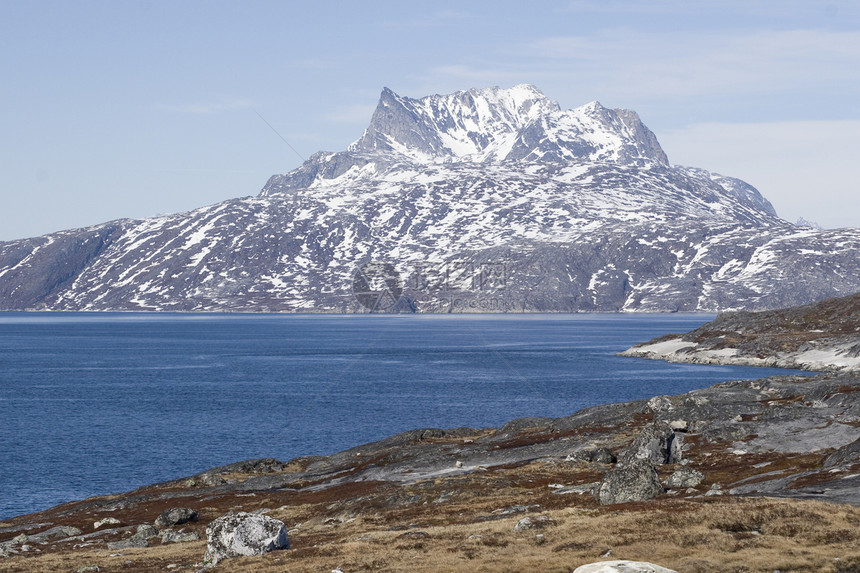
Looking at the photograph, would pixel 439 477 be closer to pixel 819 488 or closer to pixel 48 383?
pixel 819 488

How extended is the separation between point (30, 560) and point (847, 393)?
78.2 meters

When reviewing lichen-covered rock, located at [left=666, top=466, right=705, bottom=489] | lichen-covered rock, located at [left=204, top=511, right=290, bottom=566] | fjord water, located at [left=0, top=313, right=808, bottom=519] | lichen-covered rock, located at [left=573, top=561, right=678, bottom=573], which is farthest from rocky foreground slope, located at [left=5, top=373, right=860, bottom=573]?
fjord water, located at [left=0, top=313, right=808, bottom=519]

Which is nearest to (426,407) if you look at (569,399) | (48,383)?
(569,399)

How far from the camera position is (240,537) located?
4466cm

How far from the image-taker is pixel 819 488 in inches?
1993

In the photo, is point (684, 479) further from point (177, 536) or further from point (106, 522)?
point (106, 522)

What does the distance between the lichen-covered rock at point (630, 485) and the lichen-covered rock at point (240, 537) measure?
68.8ft

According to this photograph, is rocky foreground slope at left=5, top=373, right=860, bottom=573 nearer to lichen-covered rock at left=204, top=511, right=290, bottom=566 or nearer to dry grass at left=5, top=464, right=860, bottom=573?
dry grass at left=5, top=464, right=860, bottom=573

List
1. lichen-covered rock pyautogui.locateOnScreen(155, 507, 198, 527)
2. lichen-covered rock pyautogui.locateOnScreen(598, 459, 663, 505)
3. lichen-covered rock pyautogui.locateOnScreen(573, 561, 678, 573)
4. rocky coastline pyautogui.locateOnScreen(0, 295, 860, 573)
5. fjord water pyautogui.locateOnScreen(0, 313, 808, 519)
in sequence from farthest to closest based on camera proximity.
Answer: fjord water pyautogui.locateOnScreen(0, 313, 808, 519)
lichen-covered rock pyautogui.locateOnScreen(155, 507, 198, 527)
lichen-covered rock pyautogui.locateOnScreen(598, 459, 663, 505)
rocky coastline pyautogui.locateOnScreen(0, 295, 860, 573)
lichen-covered rock pyautogui.locateOnScreen(573, 561, 678, 573)

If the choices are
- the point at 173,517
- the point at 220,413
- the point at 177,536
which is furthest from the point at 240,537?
the point at 220,413

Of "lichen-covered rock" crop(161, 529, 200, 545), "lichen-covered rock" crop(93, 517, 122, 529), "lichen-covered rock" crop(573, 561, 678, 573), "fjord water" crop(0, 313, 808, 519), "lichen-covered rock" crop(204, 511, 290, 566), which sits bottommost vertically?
"fjord water" crop(0, 313, 808, 519)

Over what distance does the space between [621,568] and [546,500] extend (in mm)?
28031

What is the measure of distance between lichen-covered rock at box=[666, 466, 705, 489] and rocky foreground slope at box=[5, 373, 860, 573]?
11 cm

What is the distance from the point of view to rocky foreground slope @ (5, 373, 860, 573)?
125ft
